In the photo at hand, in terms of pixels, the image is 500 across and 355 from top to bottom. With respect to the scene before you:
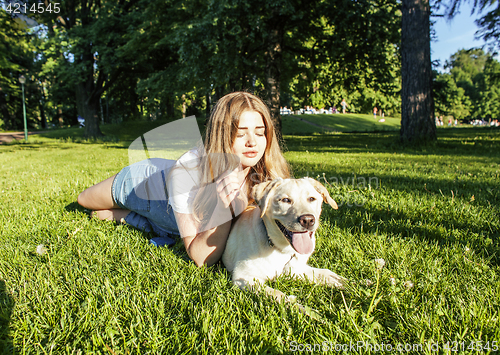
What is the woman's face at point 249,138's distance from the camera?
3033 millimetres

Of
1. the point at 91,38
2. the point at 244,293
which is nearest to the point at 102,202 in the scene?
the point at 244,293

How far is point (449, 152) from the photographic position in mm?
9922

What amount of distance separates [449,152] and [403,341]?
10.1 meters

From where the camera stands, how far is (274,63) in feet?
49.4

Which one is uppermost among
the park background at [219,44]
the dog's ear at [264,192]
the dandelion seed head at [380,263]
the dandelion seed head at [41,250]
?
the park background at [219,44]

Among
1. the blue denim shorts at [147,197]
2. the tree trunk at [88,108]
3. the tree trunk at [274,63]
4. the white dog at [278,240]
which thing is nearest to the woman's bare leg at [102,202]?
the blue denim shorts at [147,197]

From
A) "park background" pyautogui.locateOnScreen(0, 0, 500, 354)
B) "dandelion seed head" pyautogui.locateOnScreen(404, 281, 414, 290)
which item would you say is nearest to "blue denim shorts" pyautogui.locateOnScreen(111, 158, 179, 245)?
"park background" pyautogui.locateOnScreen(0, 0, 500, 354)

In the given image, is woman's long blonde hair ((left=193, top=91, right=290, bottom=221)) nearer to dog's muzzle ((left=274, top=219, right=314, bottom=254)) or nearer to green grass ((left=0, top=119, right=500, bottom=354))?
green grass ((left=0, top=119, right=500, bottom=354))

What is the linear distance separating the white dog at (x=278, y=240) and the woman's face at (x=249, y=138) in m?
0.55

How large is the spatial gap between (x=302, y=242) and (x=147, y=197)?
2051mm

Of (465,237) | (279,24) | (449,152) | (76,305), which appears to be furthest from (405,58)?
(76,305)

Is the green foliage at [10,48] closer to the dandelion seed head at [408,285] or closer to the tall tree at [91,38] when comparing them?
the tall tree at [91,38]

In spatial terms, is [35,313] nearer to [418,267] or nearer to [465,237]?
[418,267]

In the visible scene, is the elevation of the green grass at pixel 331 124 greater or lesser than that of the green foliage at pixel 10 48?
lesser
